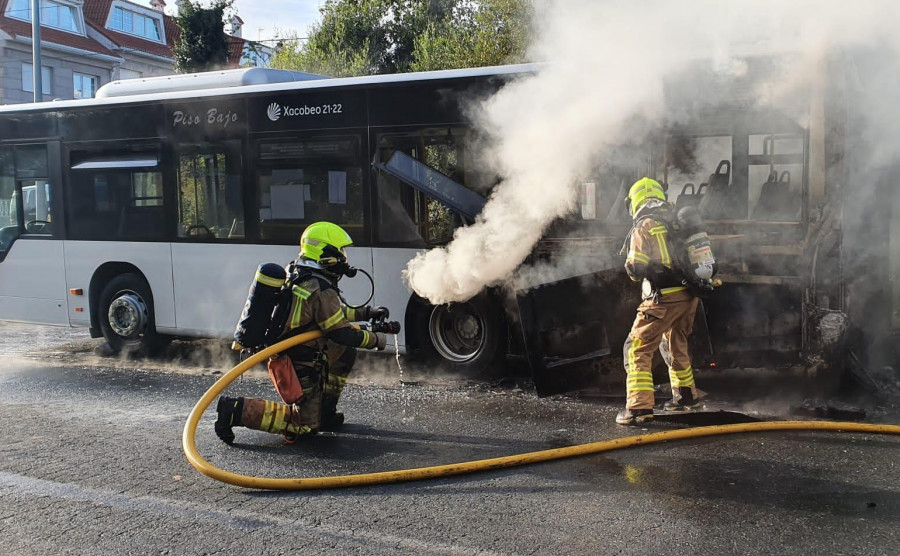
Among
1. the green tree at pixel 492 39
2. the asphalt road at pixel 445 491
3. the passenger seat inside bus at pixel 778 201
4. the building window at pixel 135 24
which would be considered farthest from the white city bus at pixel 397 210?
the building window at pixel 135 24

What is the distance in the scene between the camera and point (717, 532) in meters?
4.02

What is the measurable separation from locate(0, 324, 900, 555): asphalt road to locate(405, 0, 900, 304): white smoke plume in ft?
4.39

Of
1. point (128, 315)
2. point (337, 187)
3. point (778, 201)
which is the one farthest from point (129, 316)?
point (778, 201)

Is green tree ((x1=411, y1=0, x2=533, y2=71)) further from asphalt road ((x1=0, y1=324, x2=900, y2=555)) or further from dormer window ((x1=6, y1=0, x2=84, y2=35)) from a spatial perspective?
dormer window ((x1=6, y1=0, x2=84, y2=35))

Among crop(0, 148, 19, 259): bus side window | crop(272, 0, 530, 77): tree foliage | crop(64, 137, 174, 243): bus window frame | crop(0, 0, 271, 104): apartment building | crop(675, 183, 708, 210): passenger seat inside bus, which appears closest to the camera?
crop(675, 183, 708, 210): passenger seat inside bus

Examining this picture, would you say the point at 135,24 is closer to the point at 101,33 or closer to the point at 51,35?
the point at 101,33

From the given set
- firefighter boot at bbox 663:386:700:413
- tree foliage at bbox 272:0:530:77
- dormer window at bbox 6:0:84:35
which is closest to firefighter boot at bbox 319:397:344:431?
firefighter boot at bbox 663:386:700:413

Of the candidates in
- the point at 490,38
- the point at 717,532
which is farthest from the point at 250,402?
the point at 490,38

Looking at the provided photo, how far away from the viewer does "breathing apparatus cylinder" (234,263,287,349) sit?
5.77 meters

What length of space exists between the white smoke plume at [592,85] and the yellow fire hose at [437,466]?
6.50ft

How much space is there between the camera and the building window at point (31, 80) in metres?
36.5

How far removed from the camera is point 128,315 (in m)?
9.75

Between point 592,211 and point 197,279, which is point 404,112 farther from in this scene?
point 197,279

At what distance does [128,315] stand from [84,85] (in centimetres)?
3573
